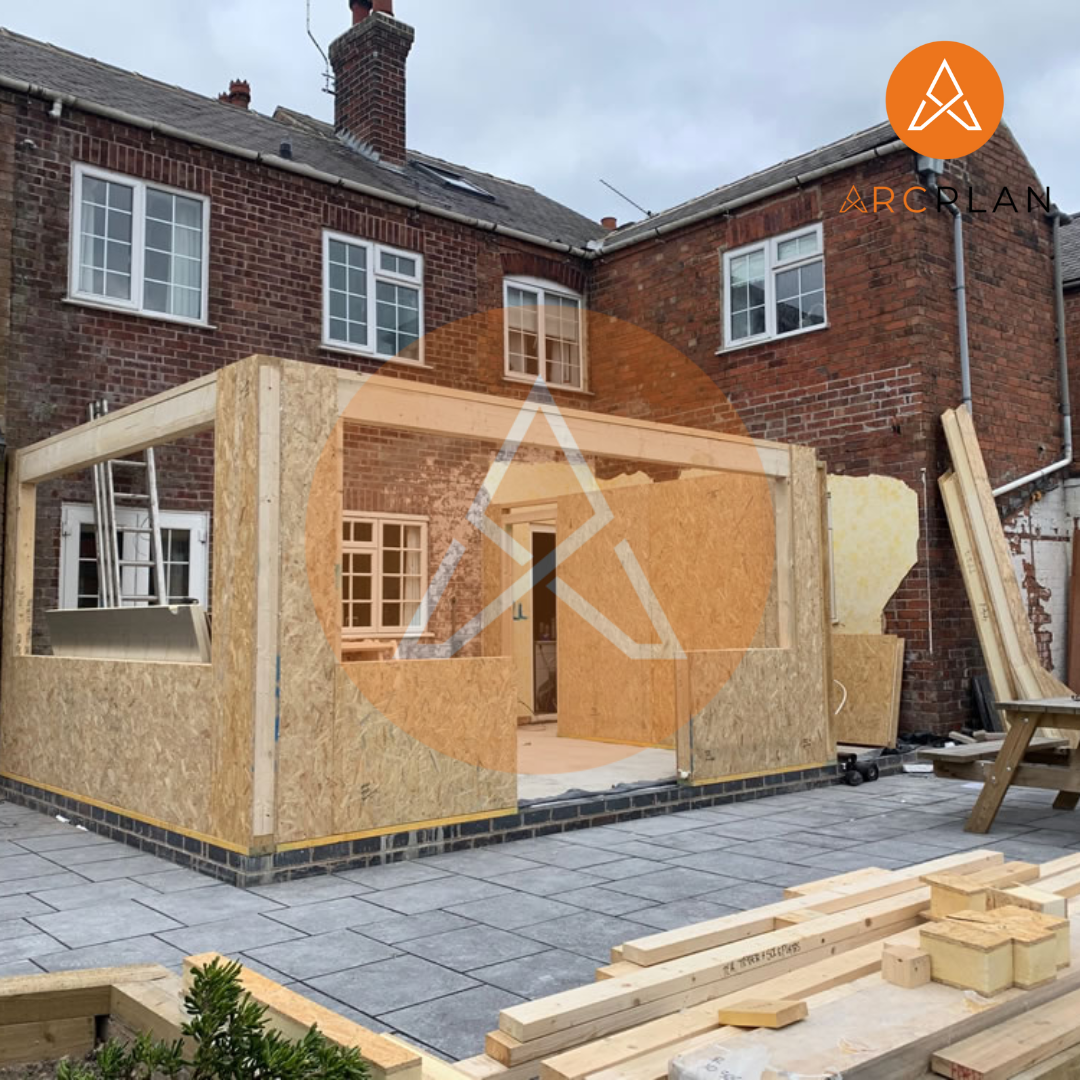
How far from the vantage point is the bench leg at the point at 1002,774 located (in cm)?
643

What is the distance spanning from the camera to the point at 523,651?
11.8 m

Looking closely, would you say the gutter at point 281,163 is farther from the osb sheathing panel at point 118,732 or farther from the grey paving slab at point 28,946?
the grey paving slab at point 28,946

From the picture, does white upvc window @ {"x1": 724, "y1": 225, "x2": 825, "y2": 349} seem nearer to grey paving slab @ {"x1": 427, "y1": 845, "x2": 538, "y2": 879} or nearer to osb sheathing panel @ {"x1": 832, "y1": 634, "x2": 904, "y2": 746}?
osb sheathing panel @ {"x1": 832, "y1": 634, "x2": 904, "y2": 746}

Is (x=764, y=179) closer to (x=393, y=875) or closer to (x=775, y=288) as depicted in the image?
(x=775, y=288)

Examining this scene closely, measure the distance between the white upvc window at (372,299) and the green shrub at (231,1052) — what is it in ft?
31.1

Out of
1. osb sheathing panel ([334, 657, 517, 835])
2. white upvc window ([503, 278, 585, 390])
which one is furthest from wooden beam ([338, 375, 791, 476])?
white upvc window ([503, 278, 585, 390])

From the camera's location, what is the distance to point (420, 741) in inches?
235

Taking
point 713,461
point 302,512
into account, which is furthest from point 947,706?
point 302,512

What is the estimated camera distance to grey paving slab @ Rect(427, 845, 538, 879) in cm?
554

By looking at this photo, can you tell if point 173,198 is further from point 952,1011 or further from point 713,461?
point 952,1011

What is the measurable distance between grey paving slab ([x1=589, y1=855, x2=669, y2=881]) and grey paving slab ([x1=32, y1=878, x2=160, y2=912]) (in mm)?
2247

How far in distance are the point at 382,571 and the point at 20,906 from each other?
676 cm

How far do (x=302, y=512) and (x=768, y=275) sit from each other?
7682mm

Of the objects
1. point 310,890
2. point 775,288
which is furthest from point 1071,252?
point 310,890
